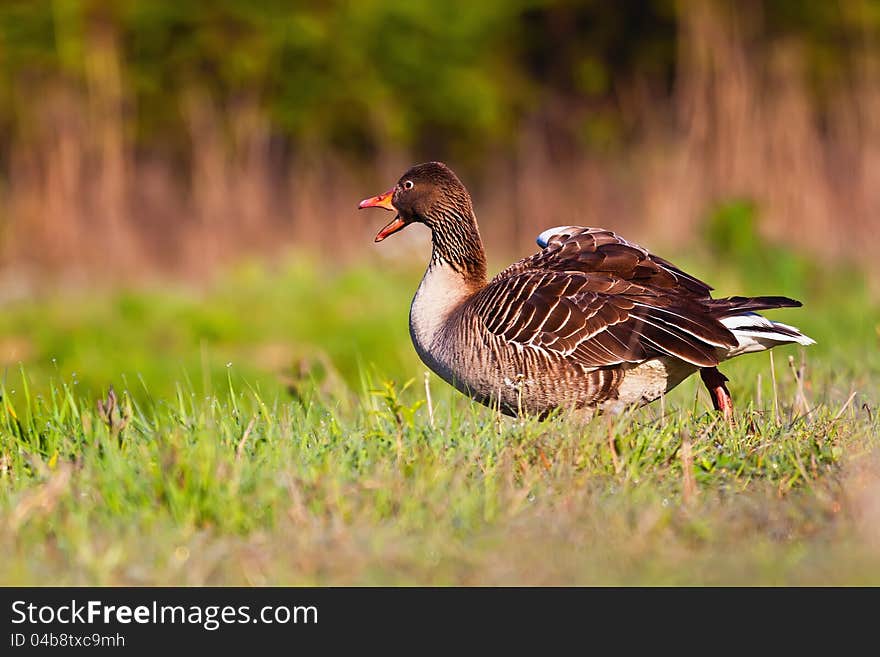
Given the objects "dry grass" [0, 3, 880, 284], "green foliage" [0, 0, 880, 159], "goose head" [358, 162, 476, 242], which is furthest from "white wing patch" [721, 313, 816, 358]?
"green foliage" [0, 0, 880, 159]

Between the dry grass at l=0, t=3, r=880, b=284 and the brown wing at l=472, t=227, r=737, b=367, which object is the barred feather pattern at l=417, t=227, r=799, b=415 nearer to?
the brown wing at l=472, t=227, r=737, b=367

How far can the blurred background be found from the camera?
1164cm

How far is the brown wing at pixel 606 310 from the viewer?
480 centimetres

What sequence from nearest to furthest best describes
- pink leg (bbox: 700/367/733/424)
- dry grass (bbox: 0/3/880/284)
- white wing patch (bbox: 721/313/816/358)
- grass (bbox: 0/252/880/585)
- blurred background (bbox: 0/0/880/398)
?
1. grass (bbox: 0/252/880/585)
2. white wing patch (bbox: 721/313/816/358)
3. pink leg (bbox: 700/367/733/424)
4. blurred background (bbox: 0/0/880/398)
5. dry grass (bbox: 0/3/880/284)

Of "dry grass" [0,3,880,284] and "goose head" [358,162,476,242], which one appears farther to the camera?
"dry grass" [0,3,880,284]

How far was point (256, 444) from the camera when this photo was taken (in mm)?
4266

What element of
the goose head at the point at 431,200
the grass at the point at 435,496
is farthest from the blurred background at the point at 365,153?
the grass at the point at 435,496

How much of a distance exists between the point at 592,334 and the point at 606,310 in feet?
0.40

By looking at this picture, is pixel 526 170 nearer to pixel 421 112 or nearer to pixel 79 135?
pixel 79 135

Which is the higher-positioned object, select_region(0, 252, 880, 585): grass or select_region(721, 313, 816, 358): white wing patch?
select_region(721, 313, 816, 358): white wing patch

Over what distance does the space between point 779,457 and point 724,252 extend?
8.08 meters

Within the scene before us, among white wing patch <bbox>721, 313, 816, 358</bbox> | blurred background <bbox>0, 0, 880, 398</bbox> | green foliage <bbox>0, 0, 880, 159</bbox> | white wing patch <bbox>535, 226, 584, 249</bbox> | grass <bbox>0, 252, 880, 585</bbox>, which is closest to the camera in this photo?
grass <bbox>0, 252, 880, 585</bbox>

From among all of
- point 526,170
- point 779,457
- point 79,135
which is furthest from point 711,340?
point 79,135

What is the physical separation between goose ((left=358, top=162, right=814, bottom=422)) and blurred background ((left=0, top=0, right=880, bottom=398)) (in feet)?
3.36
